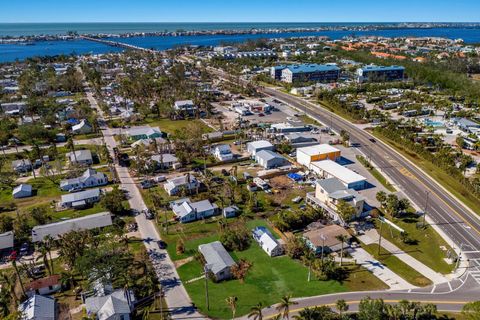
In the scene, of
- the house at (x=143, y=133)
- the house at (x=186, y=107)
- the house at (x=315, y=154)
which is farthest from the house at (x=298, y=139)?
the house at (x=186, y=107)

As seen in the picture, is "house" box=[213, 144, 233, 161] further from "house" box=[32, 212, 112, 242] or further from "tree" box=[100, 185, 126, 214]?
"house" box=[32, 212, 112, 242]

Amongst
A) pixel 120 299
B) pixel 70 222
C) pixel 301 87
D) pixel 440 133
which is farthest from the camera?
pixel 301 87

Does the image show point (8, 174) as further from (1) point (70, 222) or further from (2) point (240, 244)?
(2) point (240, 244)

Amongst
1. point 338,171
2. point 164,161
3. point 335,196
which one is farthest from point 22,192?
point 338,171

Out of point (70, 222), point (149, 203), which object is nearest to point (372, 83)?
point (149, 203)

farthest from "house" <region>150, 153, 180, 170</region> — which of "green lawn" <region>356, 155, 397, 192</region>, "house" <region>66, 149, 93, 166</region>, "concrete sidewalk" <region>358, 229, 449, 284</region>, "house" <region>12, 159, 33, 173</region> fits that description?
"concrete sidewalk" <region>358, 229, 449, 284</region>

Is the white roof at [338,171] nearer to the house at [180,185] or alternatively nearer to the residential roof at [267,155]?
the residential roof at [267,155]
